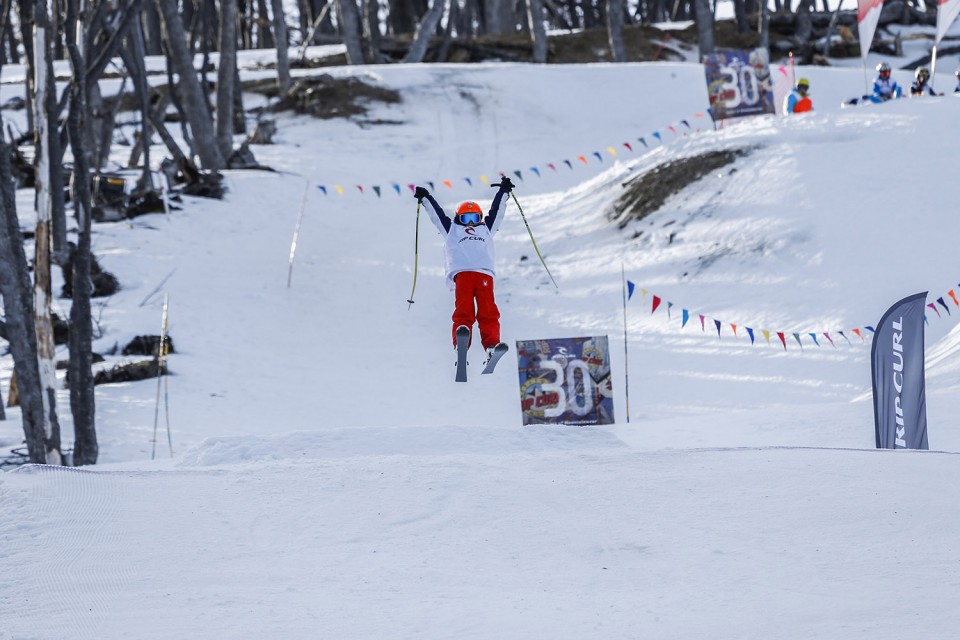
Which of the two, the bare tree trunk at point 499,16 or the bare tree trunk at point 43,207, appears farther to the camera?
the bare tree trunk at point 499,16

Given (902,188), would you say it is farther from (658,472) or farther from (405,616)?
(405,616)

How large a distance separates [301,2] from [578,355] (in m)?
42.4

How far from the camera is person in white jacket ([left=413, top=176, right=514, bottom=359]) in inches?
A: 372

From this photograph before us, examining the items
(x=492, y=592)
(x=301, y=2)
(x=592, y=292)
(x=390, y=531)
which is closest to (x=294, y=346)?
(x=592, y=292)

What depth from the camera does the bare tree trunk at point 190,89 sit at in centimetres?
2455

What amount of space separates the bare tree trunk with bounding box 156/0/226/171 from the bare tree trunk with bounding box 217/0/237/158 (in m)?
0.80

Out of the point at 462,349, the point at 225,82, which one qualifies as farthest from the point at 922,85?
the point at 462,349

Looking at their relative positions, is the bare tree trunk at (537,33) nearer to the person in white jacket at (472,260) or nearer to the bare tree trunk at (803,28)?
the bare tree trunk at (803,28)

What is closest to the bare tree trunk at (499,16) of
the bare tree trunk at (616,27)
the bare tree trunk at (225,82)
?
the bare tree trunk at (616,27)

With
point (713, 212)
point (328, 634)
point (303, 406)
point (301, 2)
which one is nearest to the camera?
point (328, 634)

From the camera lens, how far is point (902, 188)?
1814 cm

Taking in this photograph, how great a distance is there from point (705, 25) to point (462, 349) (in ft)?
91.8

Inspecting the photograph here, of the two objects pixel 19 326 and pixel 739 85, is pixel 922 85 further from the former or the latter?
pixel 19 326

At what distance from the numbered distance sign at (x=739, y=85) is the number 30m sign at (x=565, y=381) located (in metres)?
12.6
